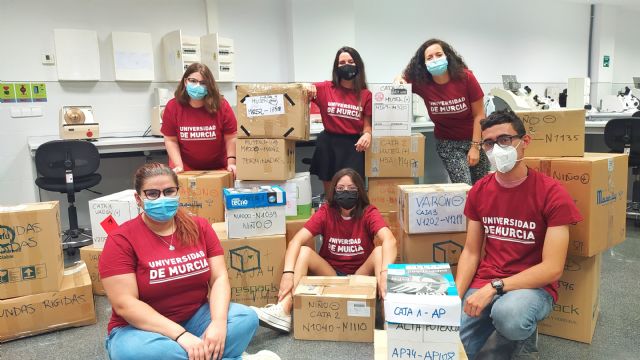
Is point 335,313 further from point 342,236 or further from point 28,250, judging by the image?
point 28,250

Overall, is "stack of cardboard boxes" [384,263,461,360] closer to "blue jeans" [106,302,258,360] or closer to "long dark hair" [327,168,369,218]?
"blue jeans" [106,302,258,360]

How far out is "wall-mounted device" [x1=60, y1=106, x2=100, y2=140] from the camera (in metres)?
3.76

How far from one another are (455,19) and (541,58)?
1675 millimetres

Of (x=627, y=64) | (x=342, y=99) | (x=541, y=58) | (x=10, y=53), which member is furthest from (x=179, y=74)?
(x=627, y=64)

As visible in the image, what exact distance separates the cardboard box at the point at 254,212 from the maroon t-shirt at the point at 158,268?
56 centimetres

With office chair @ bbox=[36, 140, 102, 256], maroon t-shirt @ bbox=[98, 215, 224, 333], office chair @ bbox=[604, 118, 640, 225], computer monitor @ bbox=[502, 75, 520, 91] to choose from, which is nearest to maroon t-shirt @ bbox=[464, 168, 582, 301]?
maroon t-shirt @ bbox=[98, 215, 224, 333]

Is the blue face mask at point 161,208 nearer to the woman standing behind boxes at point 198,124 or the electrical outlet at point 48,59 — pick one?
the woman standing behind boxes at point 198,124

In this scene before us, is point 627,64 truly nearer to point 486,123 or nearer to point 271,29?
point 271,29

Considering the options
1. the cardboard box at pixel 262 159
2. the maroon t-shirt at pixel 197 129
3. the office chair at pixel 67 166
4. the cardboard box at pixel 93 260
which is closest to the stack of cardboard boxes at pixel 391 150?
the cardboard box at pixel 262 159

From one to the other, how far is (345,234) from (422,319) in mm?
1200

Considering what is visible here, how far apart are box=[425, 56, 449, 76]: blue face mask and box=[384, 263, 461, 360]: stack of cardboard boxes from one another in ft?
5.67

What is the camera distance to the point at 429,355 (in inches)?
52.4

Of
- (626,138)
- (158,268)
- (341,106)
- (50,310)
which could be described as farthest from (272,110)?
(626,138)

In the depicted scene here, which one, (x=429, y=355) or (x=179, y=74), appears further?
(x=179, y=74)
